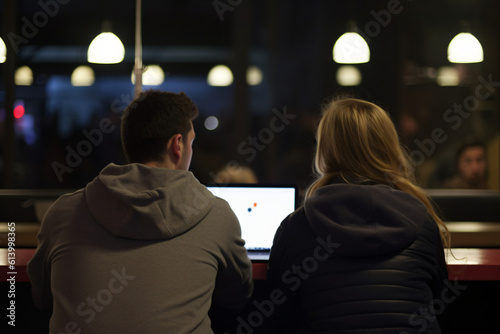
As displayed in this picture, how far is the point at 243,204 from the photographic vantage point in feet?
6.64

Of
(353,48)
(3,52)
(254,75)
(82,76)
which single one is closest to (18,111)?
(3,52)

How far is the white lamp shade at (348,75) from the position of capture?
20.9 ft

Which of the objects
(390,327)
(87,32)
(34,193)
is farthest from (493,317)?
(87,32)

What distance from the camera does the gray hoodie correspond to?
1.25m

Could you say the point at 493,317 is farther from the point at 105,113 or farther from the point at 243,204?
the point at 105,113

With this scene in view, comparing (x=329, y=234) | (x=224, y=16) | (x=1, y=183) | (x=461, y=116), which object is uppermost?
(x=224, y=16)

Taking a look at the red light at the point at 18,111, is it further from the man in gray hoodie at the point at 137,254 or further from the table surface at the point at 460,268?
the man in gray hoodie at the point at 137,254

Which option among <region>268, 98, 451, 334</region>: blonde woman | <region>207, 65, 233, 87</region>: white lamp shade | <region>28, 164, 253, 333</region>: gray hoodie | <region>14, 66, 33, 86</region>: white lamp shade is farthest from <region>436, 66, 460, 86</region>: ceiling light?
<region>28, 164, 253, 333</region>: gray hoodie

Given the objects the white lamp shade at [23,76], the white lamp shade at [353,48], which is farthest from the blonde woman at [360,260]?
the white lamp shade at [23,76]

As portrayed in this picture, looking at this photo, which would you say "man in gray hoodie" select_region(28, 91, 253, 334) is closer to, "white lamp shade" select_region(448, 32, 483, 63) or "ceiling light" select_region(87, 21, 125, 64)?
"ceiling light" select_region(87, 21, 125, 64)

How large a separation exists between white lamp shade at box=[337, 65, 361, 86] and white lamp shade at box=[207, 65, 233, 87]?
1239mm

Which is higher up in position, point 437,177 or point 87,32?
point 87,32

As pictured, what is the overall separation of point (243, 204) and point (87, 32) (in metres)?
5.18

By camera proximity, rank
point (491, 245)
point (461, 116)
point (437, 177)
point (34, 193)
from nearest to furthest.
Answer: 1. point (491, 245)
2. point (34, 193)
3. point (437, 177)
4. point (461, 116)
